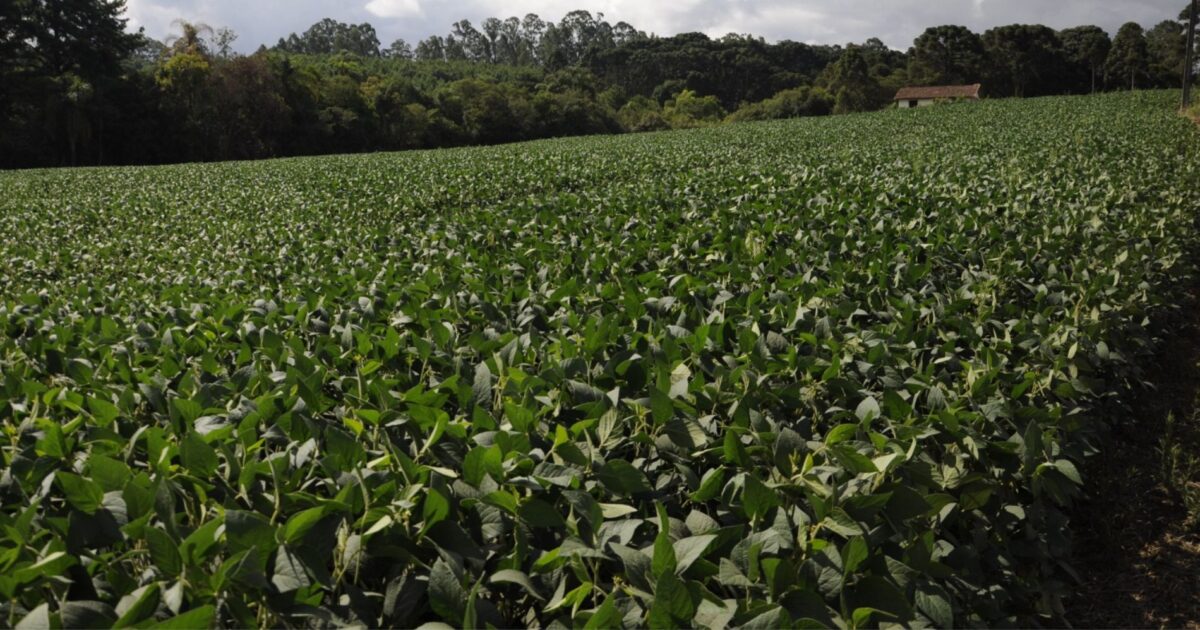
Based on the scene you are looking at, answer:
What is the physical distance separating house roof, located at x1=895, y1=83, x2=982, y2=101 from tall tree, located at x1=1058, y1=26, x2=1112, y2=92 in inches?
785

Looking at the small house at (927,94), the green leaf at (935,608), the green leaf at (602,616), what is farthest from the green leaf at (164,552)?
the small house at (927,94)

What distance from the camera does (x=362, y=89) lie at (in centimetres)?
→ 5509

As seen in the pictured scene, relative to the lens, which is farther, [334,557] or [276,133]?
[276,133]

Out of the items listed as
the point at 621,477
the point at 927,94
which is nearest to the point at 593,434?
the point at 621,477

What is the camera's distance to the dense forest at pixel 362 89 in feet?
144

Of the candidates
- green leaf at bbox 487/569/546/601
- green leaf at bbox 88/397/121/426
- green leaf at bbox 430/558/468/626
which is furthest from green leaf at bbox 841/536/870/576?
green leaf at bbox 88/397/121/426

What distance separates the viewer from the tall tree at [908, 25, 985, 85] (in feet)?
265

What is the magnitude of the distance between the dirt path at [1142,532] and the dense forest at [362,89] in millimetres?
50244

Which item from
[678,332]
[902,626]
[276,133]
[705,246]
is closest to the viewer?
[902,626]

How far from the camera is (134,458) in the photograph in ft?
7.39

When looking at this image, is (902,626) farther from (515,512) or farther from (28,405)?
(28,405)

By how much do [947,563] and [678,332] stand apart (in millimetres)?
1269

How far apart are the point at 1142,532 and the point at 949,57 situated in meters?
89.9

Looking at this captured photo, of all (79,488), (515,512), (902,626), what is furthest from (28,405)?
(902,626)
